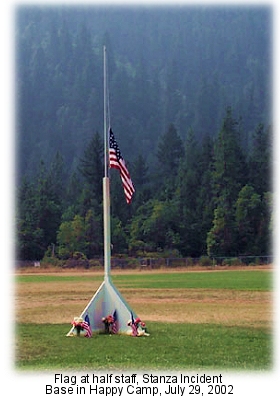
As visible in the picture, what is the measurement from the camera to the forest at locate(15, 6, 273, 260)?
73.5m

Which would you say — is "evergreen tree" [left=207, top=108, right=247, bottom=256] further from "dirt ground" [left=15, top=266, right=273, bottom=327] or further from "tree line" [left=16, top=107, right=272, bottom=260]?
"dirt ground" [left=15, top=266, right=273, bottom=327]

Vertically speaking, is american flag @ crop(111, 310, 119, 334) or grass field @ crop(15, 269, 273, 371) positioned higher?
american flag @ crop(111, 310, 119, 334)

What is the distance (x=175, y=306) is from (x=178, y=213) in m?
54.6

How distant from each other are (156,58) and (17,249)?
100950 mm

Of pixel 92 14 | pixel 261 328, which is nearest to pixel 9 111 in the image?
pixel 261 328

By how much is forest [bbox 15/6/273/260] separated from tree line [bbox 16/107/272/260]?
5.1 inches

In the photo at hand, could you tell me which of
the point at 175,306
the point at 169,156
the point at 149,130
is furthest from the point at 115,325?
the point at 149,130

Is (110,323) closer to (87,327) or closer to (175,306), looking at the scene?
(87,327)

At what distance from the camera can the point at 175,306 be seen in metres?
23.5

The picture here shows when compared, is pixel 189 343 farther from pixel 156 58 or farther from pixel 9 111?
pixel 156 58

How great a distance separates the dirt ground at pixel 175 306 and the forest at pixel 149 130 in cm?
3885

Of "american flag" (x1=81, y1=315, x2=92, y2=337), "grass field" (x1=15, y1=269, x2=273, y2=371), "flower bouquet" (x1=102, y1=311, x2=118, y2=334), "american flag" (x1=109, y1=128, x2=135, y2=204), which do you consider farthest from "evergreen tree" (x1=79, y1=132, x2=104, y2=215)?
"american flag" (x1=81, y1=315, x2=92, y2=337)

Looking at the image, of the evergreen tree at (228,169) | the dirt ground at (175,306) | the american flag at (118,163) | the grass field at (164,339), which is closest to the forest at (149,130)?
the evergreen tree at (228,169)

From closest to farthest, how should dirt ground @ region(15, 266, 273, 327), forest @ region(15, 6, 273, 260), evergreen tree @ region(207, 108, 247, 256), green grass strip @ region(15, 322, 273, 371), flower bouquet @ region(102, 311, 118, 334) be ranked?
green grass strip @ region(15, 322, 273, 371), flower bouquet @ region(102, 311, 118, 334), dirt ground @ region(15, 266, 273, 327), forest @ region(15, 6, 273, 260), evergreen tree @ region(207, 108, 247, 256)
